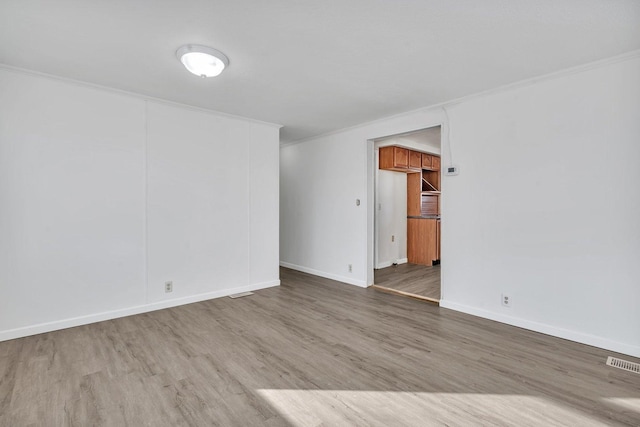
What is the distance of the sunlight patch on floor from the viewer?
1.77 metres

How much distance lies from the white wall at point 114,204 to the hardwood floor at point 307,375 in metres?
0.38

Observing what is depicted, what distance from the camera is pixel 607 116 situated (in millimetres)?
2621

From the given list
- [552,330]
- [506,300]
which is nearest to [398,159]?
[506,300]

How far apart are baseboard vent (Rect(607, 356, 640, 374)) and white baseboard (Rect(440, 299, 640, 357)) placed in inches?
6.3

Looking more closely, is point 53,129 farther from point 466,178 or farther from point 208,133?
point 466,178

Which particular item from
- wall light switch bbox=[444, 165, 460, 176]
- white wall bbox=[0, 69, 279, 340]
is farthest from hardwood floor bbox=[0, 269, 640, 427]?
wall light switch bbox=[444, 165, 460, 176]

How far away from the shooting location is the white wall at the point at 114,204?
2.84 m

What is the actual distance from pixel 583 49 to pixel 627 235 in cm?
153

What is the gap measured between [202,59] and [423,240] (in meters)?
5.27

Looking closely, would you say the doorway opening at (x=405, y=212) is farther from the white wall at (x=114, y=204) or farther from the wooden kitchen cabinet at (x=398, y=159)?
the white wall at (x=114, y=204)

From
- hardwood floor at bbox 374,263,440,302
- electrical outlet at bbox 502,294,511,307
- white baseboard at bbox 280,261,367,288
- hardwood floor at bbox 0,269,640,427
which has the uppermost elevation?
electrical outlet at bbox 502,294,511,307

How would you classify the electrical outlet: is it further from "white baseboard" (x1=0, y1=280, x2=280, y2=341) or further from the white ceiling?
"white baseboard" (x1=0, y1=280, x2=280, y2=341)

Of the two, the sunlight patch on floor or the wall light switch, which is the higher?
the wall light switch

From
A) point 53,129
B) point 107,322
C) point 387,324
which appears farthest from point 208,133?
point 387,324
